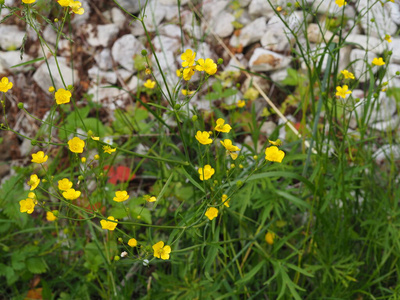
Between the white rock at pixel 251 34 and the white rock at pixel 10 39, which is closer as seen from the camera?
the white rock at pixel 251 34

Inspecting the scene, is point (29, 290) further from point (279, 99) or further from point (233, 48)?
point (233, 48)

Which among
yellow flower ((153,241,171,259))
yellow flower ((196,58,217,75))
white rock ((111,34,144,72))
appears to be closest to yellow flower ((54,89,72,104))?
yellow flower ((196,58,217,75))

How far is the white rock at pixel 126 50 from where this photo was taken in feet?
9.64

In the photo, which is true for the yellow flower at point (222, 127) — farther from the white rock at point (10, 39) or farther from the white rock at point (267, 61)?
the white rock at point (10, 39)

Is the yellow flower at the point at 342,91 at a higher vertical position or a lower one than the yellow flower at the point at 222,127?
higher

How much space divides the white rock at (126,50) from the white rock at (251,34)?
69cm

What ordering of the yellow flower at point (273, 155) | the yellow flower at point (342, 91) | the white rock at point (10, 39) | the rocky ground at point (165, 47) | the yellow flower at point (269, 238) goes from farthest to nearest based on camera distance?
1. the white rock at point (10, 39)
2. the rocky ground at point (165, 47)
3. the yellow flower at point (269, 238)
4. the yellow flower at point (342, 91)
5. the yellow flower at point (273, 155)

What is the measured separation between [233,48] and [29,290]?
203 centimetres

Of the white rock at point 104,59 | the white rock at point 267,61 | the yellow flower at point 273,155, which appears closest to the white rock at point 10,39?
the white rock at point 104,59

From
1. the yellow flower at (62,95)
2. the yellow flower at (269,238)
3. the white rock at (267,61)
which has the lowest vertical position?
the yellow flower at (269,238)

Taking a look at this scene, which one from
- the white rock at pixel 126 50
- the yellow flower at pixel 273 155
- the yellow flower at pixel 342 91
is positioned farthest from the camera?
the white rock at pixel 126 50

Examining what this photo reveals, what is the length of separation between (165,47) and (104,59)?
45 centimetres

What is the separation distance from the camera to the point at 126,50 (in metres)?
2.99

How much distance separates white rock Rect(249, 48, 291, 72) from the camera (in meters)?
2.78
